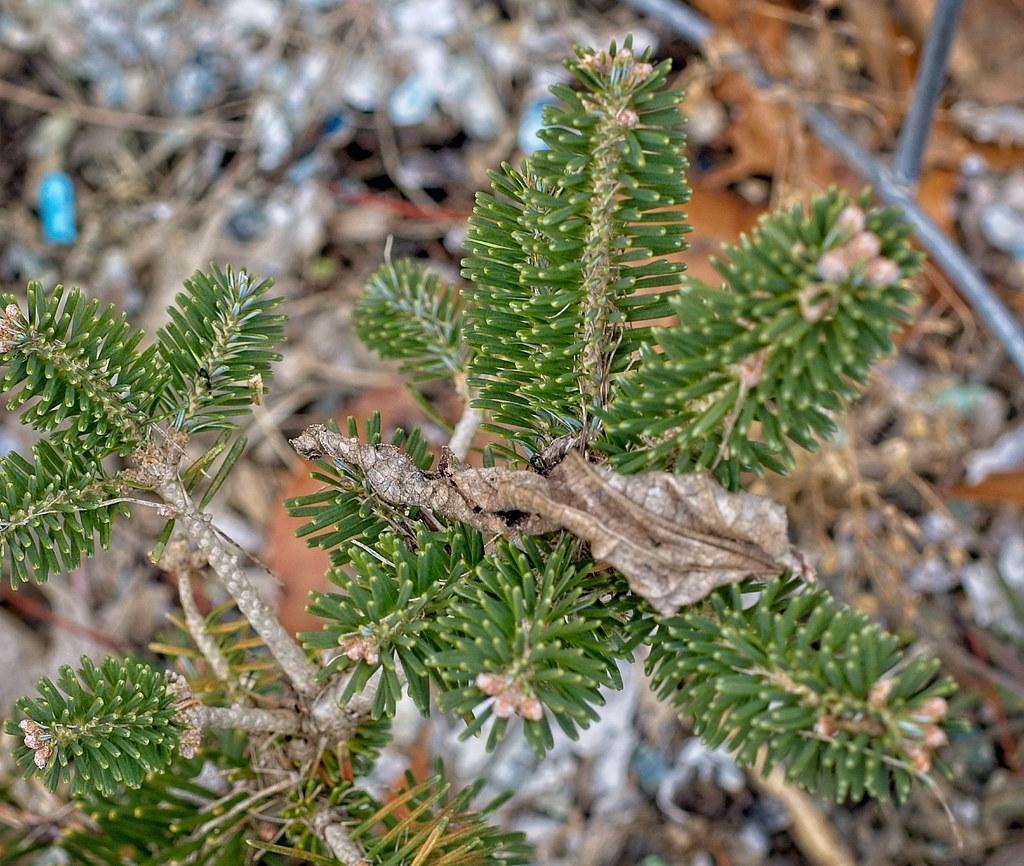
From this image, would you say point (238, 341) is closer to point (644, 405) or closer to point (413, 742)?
point (644, 405)

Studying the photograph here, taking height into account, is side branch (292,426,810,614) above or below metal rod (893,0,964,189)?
below

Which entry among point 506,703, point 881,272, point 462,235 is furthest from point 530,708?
point 462,235

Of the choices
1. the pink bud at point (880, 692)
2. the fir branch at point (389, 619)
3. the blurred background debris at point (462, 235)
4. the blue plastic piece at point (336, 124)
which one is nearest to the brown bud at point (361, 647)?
the fir branch at point (389, 619)

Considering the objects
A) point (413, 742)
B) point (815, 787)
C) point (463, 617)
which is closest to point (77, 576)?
point (413, 742)

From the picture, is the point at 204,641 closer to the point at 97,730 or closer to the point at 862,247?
the point at 97,730

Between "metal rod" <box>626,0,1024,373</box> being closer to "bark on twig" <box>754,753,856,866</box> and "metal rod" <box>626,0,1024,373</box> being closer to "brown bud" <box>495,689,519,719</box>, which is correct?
"bark on twig" <box>754,753,856,866</box>

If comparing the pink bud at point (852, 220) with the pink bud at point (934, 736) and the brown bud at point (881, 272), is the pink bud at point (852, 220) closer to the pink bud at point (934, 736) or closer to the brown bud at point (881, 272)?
the brown bud at point (881, 272)

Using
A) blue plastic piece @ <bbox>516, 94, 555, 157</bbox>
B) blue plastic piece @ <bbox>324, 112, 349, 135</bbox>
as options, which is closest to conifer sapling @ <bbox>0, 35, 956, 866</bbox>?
blue plastic piece @ <bbox>516, 94, 555, 157</bbox>
